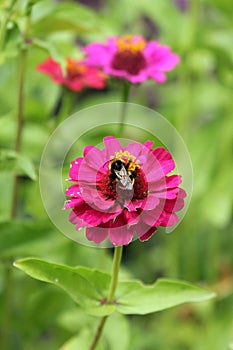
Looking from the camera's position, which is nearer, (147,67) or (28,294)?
(147,67)

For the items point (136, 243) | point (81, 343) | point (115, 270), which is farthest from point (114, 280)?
point (136, 243)

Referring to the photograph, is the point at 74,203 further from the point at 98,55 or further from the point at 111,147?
the point at 98,55

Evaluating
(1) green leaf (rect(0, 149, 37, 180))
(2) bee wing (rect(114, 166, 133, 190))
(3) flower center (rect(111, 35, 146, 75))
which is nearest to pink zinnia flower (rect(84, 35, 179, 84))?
(3) flower center (rect(111, 35, 146, 75))

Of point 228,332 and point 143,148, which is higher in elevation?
point 143,148

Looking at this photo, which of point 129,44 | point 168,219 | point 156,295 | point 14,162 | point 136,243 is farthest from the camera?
point 136,243

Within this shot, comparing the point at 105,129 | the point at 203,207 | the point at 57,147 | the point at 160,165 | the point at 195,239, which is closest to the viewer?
the point at 160,165

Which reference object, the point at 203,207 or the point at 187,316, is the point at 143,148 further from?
the point at 187,316

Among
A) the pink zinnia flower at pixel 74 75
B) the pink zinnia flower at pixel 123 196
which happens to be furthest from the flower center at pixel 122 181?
the pink zinnia flower at pixel 74 75

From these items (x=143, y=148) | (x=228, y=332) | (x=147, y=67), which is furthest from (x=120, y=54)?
(x=228, y=332)
